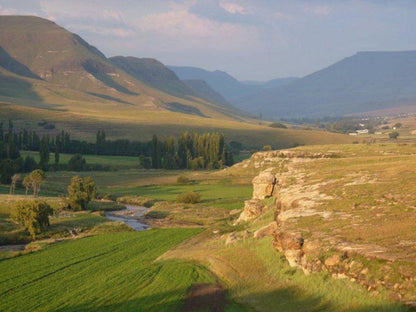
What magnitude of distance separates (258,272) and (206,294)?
3.11m

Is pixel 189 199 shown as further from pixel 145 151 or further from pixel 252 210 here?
pixel 145 151

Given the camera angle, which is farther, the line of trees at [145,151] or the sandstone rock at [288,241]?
the line of trees at [145,151]

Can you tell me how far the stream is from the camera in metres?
54.3

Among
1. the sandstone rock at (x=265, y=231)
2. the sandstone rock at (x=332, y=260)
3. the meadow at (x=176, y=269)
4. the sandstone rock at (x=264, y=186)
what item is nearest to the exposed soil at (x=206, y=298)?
the meadow at (x=176, y=269)

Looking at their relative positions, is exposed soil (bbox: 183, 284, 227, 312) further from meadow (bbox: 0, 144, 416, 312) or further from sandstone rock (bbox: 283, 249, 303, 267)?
sandstone rock (bbox: 283, 249, 303, 267)

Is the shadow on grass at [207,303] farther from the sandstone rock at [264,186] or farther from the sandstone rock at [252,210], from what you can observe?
the sandstone rock at [264,186]

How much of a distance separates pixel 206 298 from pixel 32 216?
25.1 metres

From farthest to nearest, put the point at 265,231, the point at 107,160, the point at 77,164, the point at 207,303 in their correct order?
the point at 107,160 < the point at 77,164 < the point at 265,231 < the point at 207,303

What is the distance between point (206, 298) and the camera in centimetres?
2600

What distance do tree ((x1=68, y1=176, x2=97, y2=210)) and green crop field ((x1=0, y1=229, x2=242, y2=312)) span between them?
Answer: 20740 mm

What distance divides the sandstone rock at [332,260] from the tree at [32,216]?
28543 mm

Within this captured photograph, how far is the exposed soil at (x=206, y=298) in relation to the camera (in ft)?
81.2

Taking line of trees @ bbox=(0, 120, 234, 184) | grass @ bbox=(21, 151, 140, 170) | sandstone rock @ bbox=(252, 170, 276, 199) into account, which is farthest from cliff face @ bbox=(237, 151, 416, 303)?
grass @ bbox=(21, 151, 140, 170)

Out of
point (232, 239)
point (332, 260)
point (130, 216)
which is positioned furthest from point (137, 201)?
point (332, 260)
